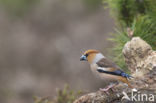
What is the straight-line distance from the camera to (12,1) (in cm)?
1094

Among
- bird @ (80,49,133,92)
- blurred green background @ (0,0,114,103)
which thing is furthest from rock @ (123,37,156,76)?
blurred green background @ (0,0,114,103)

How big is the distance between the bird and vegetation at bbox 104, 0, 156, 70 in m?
0.44

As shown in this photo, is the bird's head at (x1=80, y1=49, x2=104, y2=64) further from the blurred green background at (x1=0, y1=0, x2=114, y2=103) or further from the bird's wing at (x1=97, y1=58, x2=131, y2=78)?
the blurred green background at (x1=0, y1=0, x2=114, y2=103)

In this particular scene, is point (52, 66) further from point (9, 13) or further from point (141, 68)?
point (141, 68)

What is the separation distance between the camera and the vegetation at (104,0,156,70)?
3.56 m

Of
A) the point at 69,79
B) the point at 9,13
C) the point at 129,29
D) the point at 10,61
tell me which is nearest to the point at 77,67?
the point at 69,79

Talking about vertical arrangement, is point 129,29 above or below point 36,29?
below

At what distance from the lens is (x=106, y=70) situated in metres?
3.07

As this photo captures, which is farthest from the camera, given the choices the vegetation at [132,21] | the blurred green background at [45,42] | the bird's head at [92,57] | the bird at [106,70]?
the blurred green background at [45,42]

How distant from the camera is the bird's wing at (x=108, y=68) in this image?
3.00 m

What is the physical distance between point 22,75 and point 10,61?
2.11ft

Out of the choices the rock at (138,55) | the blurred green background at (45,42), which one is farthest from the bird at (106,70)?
the blurred green background at (45,42)

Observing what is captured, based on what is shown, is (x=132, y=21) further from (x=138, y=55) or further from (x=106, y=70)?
(x=106, y=70)

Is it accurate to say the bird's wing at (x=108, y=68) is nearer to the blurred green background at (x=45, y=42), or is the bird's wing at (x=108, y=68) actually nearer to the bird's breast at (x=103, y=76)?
the bird's breast at (x=103, y=76)
